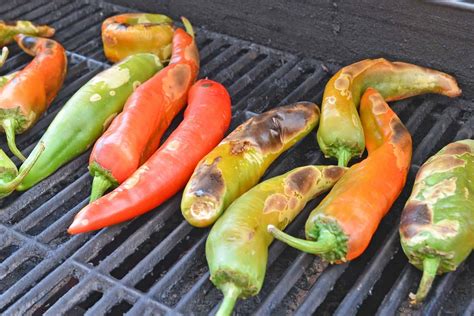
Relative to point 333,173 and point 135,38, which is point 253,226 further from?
point 135,38

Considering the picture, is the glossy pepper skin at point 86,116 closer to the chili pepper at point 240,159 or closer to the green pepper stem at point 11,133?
the green pepper stem at point 11,133

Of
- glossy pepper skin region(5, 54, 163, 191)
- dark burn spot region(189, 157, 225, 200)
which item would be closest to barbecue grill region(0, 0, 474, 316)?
glossy pepper skin region(5, 54, 163, 191)

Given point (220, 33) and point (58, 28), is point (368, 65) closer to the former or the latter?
point (220, 33)

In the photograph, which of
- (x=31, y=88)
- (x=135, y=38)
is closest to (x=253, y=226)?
(x=31, y=88)

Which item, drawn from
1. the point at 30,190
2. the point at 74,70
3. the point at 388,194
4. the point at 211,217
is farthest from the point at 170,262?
the point at 74,70

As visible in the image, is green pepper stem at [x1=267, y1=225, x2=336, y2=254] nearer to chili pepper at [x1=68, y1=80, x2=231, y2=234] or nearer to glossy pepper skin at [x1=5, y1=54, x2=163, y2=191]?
chili pepper at [x1=68, y1=80, x2=231, y2=234]

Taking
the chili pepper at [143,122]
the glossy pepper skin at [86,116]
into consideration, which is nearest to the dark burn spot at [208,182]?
the chili pepper at [143,122]
